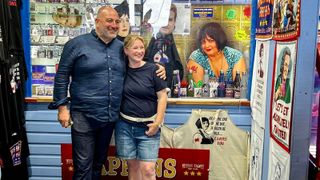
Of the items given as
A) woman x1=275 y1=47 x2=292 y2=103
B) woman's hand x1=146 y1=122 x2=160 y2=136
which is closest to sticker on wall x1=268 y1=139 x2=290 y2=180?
woman x1=275 y1=47 x2=292 y2=103

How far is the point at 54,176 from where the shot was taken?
4164 mm

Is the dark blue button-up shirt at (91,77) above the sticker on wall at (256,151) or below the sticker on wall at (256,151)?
above

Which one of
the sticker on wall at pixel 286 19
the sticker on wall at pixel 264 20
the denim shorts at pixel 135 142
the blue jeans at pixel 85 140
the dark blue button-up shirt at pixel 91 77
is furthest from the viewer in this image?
the denim shorts at pixel 135 142

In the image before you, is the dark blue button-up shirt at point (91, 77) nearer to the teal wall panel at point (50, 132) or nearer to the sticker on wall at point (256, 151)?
the teal wall panel at point (50, 132)

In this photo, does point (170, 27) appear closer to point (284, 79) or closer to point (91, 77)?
point (91, 77)

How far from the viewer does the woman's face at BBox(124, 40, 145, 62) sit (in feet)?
11.1

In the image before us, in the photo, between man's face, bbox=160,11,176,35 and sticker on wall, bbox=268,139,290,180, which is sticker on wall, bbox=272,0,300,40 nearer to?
sticker on wall, bbox=268,139,290,180

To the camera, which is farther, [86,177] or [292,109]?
[86,177]

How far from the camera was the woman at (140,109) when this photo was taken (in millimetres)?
3418

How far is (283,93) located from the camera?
2.63 metres

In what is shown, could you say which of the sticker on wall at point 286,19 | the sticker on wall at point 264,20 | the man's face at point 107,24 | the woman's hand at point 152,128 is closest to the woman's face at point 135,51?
the man's face at point 107,24

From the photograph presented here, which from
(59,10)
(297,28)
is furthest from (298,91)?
(59,10)

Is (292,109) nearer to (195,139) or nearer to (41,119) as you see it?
(195,139)

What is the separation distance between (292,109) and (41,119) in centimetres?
253
